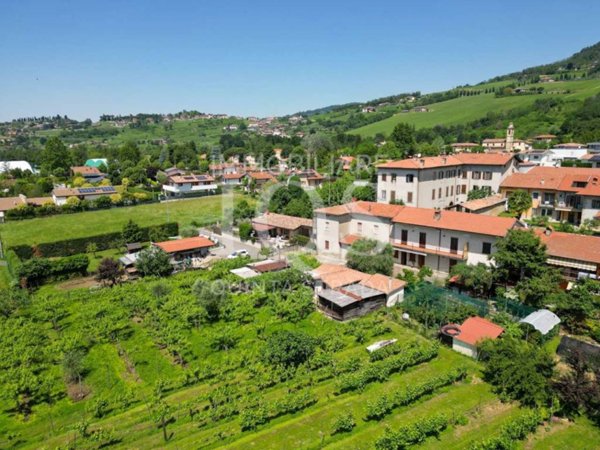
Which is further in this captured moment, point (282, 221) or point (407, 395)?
point (282, 221)

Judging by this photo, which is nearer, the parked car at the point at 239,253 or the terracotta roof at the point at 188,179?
the parked car at the point at 239,253

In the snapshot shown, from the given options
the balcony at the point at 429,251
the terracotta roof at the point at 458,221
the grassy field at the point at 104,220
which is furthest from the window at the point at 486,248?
the grassy field at the point at 104,220

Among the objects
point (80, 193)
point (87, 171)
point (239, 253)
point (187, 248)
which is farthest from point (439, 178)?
point (87, 171)

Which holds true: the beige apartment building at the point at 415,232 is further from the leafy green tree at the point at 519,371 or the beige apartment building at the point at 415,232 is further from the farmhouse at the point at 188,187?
the farmhouse at the point at 188,187

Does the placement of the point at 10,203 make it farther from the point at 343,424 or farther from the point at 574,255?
the point at 574,255

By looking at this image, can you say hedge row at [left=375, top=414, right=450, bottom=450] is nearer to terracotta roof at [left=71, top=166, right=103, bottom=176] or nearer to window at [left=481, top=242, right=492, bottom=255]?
window at [left=481, top=242, right=492, bottom=255]

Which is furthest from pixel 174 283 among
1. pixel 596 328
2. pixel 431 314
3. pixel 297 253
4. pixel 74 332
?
pixel 596 328
